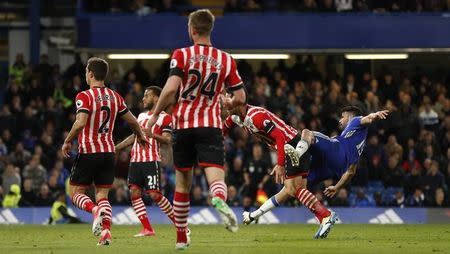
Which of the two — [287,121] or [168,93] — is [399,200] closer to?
[287,121]

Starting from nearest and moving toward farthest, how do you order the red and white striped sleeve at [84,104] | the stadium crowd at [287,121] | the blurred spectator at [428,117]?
1. the red and white striped sleeve at [84,104]
2. the stadium crowd at [287,121]
3. the blurred spectator at [428,117]

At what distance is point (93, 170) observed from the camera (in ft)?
48.5

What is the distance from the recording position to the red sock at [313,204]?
16219 millimetres

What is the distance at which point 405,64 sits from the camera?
33.2 meters

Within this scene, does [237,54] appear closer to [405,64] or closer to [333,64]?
[333,64]

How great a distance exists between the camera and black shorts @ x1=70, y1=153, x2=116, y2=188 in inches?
580

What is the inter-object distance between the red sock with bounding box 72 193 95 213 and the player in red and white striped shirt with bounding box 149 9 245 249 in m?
2.35

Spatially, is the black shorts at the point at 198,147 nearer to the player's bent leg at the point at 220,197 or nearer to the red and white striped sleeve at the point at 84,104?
the player's bent leg at the point at 220,197

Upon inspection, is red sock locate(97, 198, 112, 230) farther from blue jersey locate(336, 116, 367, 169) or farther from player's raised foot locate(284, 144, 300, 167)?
blue jersey locate(336, 116, 367, 169)

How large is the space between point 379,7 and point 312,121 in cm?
495

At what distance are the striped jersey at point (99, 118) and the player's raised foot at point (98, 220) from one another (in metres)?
0.87

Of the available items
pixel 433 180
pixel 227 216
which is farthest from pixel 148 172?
pixel 433 180

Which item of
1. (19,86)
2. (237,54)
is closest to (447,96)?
(237,54)

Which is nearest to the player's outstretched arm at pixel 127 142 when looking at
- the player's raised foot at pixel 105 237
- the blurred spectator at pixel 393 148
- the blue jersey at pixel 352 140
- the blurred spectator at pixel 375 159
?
the player's raised foot at pixel 105 237
